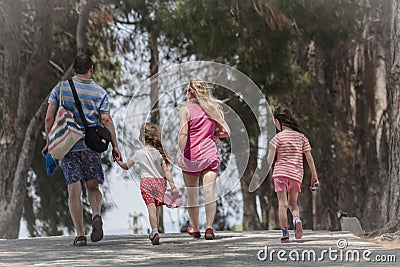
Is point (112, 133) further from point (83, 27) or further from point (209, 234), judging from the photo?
point (83, 27)

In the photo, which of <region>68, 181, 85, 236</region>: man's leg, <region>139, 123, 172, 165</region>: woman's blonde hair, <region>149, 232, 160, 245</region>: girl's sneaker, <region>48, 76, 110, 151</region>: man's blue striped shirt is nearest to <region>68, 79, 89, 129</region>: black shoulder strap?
<region>48, 76, 110, 151</region>: man's blue striped shirt

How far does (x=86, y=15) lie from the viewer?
17188mm

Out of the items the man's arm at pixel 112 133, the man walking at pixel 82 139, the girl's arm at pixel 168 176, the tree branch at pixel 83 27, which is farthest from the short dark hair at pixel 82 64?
the tree branch at pixel 83 27

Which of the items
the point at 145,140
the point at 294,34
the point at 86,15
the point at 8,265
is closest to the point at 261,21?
the point at 294,34

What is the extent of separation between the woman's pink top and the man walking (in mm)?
723

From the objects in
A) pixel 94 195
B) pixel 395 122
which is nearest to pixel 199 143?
pixel 94 195

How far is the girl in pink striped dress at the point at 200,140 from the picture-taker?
9062 millimetres

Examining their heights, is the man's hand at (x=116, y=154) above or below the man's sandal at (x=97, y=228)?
above

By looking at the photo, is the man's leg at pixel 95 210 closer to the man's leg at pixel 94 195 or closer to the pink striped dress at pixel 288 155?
the man's leg at pixel 94 195

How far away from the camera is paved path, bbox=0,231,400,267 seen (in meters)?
7.25

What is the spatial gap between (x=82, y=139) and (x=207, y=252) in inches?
65.6

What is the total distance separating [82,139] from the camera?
8.72 m

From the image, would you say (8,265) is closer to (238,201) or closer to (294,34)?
(294,34)

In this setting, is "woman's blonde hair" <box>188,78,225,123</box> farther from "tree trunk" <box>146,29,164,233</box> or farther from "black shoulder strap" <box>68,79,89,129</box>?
"tree trunk" <box>146,29,164,233</box>
